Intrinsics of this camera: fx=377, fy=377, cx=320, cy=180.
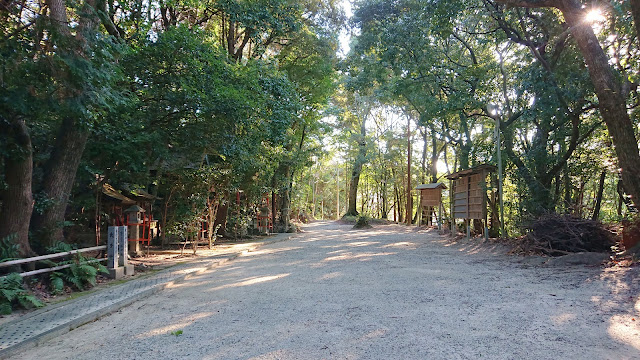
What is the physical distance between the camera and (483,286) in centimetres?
661

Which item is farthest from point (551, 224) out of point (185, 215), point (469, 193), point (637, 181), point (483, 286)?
point (185, 215)

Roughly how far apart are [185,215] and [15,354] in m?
7.99

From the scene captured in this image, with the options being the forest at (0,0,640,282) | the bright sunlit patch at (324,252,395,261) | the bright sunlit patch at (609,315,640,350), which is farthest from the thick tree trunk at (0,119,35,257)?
the bright sunlit patch at (609,315,640,350)

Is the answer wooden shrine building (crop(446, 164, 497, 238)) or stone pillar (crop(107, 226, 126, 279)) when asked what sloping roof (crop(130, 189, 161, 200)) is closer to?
stone pillar (crop(107, 226, 126, 279))

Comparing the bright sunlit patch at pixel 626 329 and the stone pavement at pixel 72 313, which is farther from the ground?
the stone pavement at pixel 72 313

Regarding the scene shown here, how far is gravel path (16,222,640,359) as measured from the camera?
379 cm

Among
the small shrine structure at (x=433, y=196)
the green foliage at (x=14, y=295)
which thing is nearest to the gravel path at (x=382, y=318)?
the green foliage at (x=14, y=295)

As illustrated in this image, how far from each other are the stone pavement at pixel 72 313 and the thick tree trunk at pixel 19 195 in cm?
165

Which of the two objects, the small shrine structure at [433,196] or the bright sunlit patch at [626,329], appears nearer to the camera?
the bright sunlit patch at [626,329]

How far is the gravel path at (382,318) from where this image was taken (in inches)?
149

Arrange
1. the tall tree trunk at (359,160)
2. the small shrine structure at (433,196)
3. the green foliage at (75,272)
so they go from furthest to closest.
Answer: the tall tree trunk at (359,160) < the small shrine structure at (433,196) < the green foliage at (75,272)

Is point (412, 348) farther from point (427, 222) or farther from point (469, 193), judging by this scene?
point (427, 222)

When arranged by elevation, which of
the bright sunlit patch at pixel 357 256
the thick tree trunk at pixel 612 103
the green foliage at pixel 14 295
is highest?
the thick tree trunk at pixel 612 103

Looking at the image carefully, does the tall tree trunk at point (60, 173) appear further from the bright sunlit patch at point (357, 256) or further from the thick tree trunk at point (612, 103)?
the thick tree trunk at point (612, 103)
